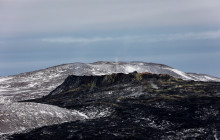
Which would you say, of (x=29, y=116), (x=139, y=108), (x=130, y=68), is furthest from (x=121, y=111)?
(x=130, y=68)

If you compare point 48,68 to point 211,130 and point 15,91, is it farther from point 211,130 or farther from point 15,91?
point 211,130

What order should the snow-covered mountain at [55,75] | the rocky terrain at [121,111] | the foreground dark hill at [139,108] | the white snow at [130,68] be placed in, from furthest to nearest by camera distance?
1. the white snow at [130,68]
2. the snow-covered mountain at [55,75]
3. the rocky terrain at [121,111]
4. the foreground dark hill at [139,108]

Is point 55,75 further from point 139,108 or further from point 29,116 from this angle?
point 29,116

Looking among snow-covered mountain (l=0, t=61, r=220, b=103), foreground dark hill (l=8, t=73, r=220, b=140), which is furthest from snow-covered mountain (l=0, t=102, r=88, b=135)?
snow-covered mountain (l=0, t=61, r=220, b=103)

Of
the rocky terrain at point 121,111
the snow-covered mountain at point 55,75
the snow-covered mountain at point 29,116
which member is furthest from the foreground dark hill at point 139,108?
the snow-covered mountain at point 55,75

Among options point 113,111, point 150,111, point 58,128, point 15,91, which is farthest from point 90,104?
point 15,91

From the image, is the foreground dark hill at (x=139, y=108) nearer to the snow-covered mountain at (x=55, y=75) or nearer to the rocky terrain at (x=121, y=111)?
the rocky terrain at (x=121, y=111)
